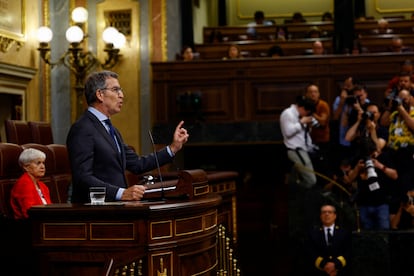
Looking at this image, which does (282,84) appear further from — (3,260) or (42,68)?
(3,260)

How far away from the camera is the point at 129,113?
10742mm

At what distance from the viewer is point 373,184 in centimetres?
684

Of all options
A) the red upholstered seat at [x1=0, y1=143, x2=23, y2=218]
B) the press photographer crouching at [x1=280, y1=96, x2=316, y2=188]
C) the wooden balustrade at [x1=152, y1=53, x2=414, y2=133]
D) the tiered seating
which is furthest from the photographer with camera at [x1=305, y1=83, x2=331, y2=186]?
the red upholstered seat at [x1=0, y1=143, x2=23, y2=218]

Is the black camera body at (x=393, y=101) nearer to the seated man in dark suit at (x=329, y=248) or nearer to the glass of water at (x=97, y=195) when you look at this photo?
the seated man in dark suit at (x=329, y=248)

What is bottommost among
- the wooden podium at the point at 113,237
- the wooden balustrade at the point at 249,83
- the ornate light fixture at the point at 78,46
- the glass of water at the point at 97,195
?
the wooden podium at the point at 113,237

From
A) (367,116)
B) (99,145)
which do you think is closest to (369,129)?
(367,116)

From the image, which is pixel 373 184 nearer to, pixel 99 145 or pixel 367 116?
pixel 367 116

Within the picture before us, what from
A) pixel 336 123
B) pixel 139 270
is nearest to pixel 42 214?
pixel 139 270

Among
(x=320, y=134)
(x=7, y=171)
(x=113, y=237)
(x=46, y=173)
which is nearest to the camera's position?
(x=113, y=237)

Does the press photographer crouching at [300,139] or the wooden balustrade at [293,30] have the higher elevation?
the wooden balustrade at [293,30]

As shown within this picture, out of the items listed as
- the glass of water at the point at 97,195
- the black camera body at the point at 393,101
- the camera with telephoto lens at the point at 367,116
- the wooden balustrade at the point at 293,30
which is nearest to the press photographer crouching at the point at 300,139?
the camera with telephoto lens at the point at 367,116

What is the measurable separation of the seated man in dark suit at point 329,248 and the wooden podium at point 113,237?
3117mm

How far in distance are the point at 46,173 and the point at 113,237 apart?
7.94 ft

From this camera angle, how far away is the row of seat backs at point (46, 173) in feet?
16.5
